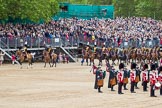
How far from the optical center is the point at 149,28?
255ft

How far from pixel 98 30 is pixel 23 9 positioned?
39.6ft

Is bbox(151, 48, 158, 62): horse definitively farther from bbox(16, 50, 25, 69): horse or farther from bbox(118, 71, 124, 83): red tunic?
bbox(118, 71, 124, 83): red tunic

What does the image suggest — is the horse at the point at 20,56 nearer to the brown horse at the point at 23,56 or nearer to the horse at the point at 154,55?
the brown horse at the point at 23,56

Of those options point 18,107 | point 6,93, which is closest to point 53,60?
point 6,93

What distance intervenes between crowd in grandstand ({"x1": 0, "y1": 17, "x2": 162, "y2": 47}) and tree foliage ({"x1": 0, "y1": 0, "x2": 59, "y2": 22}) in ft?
2.98

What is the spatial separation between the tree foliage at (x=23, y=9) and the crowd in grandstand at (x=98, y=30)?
91 centimetres

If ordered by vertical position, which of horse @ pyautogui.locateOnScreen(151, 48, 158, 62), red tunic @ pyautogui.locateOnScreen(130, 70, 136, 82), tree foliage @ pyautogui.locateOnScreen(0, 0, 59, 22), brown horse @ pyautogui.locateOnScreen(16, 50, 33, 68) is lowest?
horse @ pyautogui.locateOnScreen(151, 48, 158, 62)

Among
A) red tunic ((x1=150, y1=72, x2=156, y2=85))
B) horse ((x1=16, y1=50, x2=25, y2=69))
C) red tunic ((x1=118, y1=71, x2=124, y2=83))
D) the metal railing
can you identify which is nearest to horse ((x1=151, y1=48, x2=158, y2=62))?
the metal railing

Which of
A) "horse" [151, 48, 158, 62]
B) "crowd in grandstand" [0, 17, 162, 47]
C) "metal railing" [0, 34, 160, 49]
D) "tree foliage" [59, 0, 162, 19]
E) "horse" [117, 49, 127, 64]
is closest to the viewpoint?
"metal railing" [0, 34, 160, 49]

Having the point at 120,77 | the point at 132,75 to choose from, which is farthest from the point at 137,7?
the point at 120,77

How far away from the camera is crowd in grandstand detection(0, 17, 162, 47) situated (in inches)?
2310

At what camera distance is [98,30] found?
69.3 meters

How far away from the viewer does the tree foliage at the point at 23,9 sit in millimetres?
58438

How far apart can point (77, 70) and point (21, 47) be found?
7.94 meters
